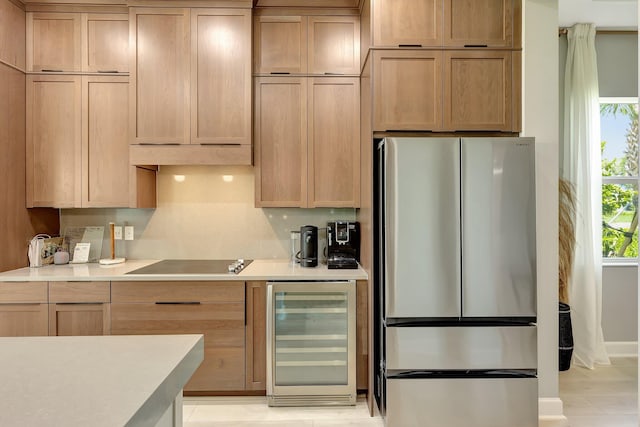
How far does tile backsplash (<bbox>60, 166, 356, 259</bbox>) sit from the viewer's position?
3.36 meters

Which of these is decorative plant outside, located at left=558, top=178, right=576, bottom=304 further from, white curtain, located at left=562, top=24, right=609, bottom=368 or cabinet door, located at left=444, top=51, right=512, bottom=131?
cabinet door, located at left=444, top=51, right=512, bottom=131

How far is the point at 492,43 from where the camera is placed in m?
2.54

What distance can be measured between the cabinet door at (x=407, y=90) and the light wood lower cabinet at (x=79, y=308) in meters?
2.11

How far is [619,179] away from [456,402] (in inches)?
111

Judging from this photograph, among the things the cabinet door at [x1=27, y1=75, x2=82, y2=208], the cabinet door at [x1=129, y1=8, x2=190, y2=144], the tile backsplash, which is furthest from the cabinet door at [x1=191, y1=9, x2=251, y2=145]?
the cabinet door at [x1=27, y1=75, x2=82, y2=208]

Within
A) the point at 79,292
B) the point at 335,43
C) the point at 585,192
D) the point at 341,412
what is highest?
the point at 335,43

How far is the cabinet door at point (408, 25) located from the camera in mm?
2531

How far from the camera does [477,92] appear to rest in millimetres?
2539

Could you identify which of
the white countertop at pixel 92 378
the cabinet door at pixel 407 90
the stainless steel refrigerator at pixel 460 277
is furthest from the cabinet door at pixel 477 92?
the white countertop at pixel 92 378

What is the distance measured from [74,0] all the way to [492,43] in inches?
116

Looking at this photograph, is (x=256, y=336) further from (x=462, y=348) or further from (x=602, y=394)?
(x=602, y=394)

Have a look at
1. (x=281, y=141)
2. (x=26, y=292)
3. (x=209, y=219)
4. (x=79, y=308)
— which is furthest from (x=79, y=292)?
(x=281, y=141)

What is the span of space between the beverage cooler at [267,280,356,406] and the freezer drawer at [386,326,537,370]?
1.46 feet

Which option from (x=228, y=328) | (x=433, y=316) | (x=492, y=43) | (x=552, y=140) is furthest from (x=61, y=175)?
(x=552, y=140)
